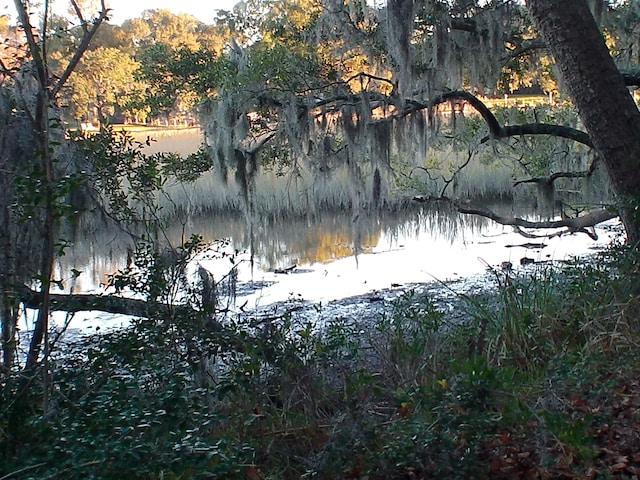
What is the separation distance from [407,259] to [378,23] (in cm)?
465

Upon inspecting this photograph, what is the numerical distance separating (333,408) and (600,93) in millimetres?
3049

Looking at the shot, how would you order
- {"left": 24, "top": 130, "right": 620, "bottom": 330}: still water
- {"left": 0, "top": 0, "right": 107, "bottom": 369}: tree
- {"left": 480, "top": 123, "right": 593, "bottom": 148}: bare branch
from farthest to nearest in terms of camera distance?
{"left": 24, "top": 130, "right": 620, "bottom": 330}: still water < {"left": 480, "top": 123, "right": 593, "bottom": 148}: bare branch < {"left": 0, "top": 0, "right": 107, "bottom": 369}: tree

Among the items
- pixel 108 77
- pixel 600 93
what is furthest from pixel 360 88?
pixel 600 93

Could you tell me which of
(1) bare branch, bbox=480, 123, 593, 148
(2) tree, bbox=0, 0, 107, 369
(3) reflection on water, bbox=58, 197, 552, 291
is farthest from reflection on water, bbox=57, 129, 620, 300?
(2) tree, bbox=0, 0, 107, 369

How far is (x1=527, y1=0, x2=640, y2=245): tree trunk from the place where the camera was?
477 cm

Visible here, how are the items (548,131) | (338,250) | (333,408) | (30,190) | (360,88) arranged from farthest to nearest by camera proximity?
1. (338,250)
2. (360,88)
3. (548,131)
4. (333,408)
5. (30,190)

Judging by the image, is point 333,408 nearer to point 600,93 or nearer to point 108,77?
point 600,93

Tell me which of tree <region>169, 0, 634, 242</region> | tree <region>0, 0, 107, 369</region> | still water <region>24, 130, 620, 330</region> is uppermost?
tree <region>169, 0, 634, 242</region>

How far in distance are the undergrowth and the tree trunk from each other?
0.91m

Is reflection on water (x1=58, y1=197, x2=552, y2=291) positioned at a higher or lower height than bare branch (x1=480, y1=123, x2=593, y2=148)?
lower

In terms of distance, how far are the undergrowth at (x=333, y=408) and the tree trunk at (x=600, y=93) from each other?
914 mm

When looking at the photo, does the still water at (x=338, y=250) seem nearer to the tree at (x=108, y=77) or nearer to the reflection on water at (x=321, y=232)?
the reflection on water at (x=321, y=232)

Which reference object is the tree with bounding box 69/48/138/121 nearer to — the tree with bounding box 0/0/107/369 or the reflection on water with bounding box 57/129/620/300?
the reflection on water with bounding box 57/129/620/300

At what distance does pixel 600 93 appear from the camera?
479 cm
